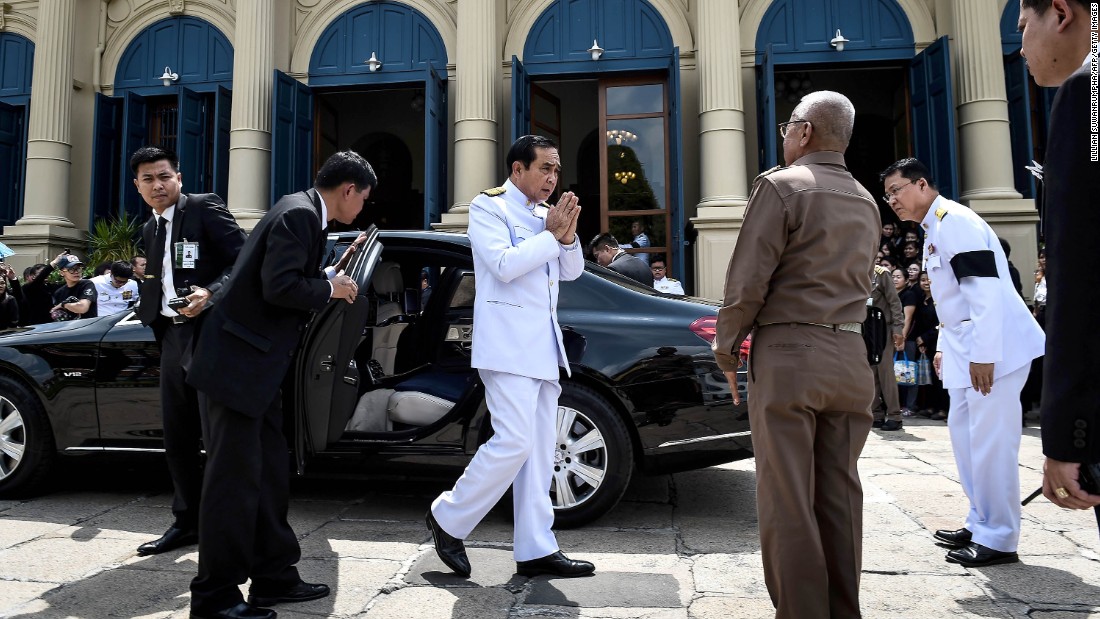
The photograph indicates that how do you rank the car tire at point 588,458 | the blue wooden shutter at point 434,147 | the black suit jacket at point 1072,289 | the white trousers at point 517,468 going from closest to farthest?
1. the black suit jacket at point 1072,289
2. the white trousers at point 517,468
3. the car tire at point 588,458
4. the blue wooden shutter at point 434,147

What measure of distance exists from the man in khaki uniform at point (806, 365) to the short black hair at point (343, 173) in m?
1.49

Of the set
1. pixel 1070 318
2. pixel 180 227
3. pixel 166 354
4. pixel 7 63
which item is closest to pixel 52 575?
pixel 166 354

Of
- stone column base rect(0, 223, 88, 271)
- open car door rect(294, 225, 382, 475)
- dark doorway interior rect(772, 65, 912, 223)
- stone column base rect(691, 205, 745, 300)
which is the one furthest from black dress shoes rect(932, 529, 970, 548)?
stone column base rect(0, 223, 88, 271)

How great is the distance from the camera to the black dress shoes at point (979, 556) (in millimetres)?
3344

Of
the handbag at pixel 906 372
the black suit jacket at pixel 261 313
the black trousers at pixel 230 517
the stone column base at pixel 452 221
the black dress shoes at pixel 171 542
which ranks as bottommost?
the black dress shoes at pixel 171 542

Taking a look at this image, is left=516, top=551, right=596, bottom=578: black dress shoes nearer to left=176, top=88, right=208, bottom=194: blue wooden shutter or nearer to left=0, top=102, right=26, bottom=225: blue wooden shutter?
left=176, top=88, right=208, bottom=194: blue wooden shutter

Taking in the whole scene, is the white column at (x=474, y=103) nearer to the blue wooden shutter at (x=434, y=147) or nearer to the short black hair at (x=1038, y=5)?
the blue wooden shutter at (x=434, y=147)

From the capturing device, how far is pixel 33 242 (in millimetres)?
12531

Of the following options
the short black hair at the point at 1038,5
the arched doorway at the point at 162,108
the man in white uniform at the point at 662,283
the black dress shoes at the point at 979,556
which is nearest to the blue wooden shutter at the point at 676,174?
the man in white uniform at the point at 662,283

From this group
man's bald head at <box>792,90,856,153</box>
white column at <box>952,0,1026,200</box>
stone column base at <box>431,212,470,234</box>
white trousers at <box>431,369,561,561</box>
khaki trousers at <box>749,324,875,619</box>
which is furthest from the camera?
stone column base at <box>431,212,470,234</box>

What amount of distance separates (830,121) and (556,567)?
196 cm

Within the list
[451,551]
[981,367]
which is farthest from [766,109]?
[451,551]

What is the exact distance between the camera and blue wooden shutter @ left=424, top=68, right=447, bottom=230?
11766mm

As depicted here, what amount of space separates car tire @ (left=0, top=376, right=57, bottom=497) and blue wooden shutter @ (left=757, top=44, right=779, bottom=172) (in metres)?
9.37
